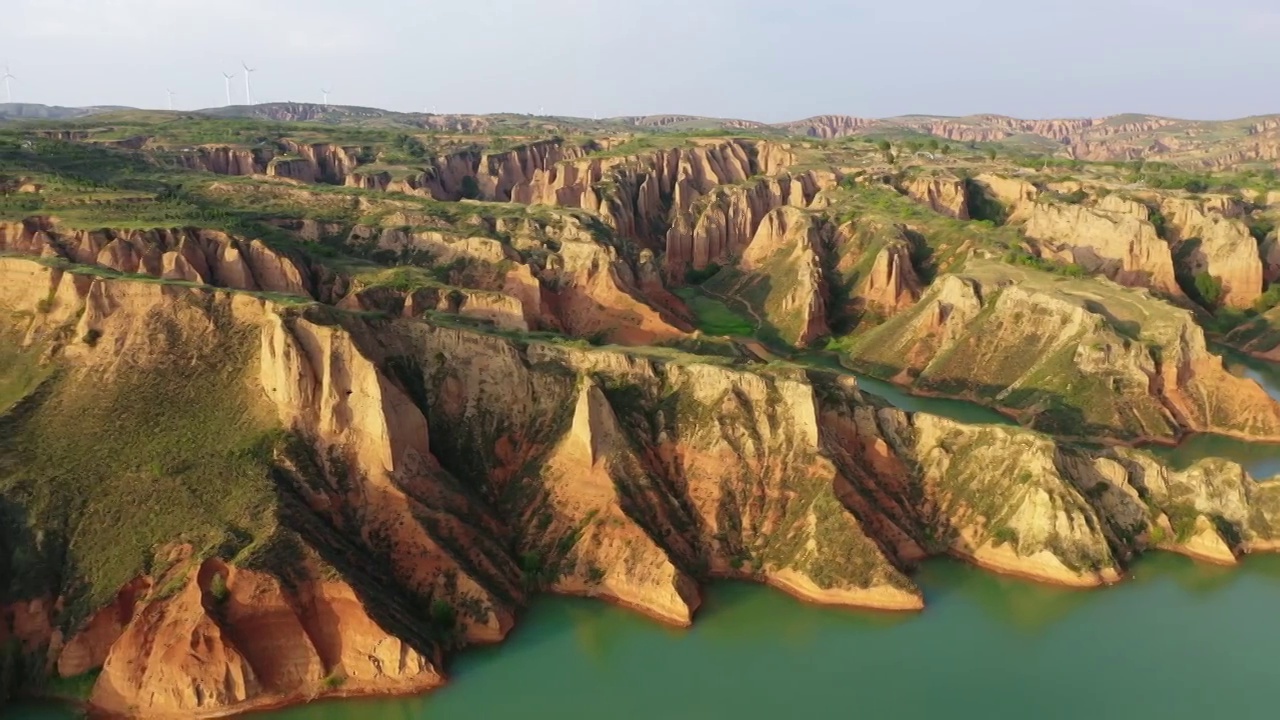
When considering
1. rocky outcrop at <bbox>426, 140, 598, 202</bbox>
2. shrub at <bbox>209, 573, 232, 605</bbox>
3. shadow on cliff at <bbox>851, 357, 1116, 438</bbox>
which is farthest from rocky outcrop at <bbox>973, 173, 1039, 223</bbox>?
shrub at <bbox>209, 573, 232, 605</bbox>

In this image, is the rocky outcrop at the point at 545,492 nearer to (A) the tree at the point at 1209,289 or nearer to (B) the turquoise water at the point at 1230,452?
(B) the turquoise water at the point at 1230,452

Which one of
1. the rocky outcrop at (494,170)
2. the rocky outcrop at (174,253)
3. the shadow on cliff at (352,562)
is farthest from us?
the rocky outcrop at (494,170)

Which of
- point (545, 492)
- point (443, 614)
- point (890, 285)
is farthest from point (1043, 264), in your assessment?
point (443, 614)

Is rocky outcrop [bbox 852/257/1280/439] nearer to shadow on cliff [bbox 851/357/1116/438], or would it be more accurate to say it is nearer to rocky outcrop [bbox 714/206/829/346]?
shadow on cliff [bbox 851/357/1116/438]

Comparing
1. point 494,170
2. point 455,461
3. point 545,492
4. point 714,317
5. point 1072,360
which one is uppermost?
point 494,170

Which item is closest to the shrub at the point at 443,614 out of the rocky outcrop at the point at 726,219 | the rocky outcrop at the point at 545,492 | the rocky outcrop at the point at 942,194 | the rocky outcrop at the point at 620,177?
the rocky outcrop at the point at 545,492

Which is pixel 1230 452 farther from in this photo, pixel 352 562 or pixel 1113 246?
pixel 352 562
